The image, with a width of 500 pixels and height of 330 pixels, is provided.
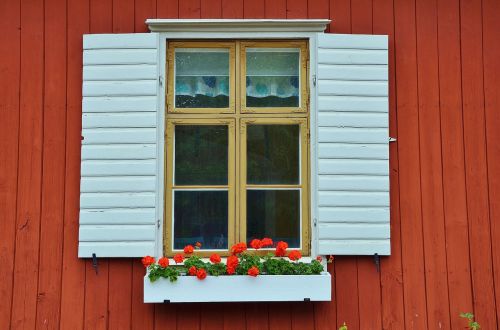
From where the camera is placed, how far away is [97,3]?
298cm

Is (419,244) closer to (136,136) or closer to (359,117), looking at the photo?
(359,117)

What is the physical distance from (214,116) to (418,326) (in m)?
1.77

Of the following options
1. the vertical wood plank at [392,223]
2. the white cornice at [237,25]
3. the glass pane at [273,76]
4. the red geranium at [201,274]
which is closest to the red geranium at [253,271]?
the red geranium at [201,274]

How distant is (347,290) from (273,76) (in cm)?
139

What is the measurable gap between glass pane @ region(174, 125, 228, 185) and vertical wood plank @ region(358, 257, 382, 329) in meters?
0.99

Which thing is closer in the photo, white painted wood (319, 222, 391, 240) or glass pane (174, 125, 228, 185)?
white painted wood (319, 222, 391, 240)

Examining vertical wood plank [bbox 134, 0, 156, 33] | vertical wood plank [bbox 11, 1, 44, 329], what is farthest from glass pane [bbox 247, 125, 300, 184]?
vertical wood plank [bbox 11, 1, 44, 329]

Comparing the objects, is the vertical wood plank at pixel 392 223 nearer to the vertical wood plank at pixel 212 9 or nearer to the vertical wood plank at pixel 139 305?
the vertical wood plank at pixel 212 9

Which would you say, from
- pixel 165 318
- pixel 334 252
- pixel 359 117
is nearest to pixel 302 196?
pixel 334 252

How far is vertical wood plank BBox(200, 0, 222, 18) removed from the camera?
2.98 meters

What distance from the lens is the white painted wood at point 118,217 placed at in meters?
2.82

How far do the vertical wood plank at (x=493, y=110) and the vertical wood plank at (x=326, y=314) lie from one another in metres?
1.00

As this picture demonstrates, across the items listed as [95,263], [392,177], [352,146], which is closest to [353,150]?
[352,146]

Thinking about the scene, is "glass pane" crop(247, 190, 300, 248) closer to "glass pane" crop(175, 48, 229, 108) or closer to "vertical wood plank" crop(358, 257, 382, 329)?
"vertical wood plank" crop(358, 257, 382, 329)
